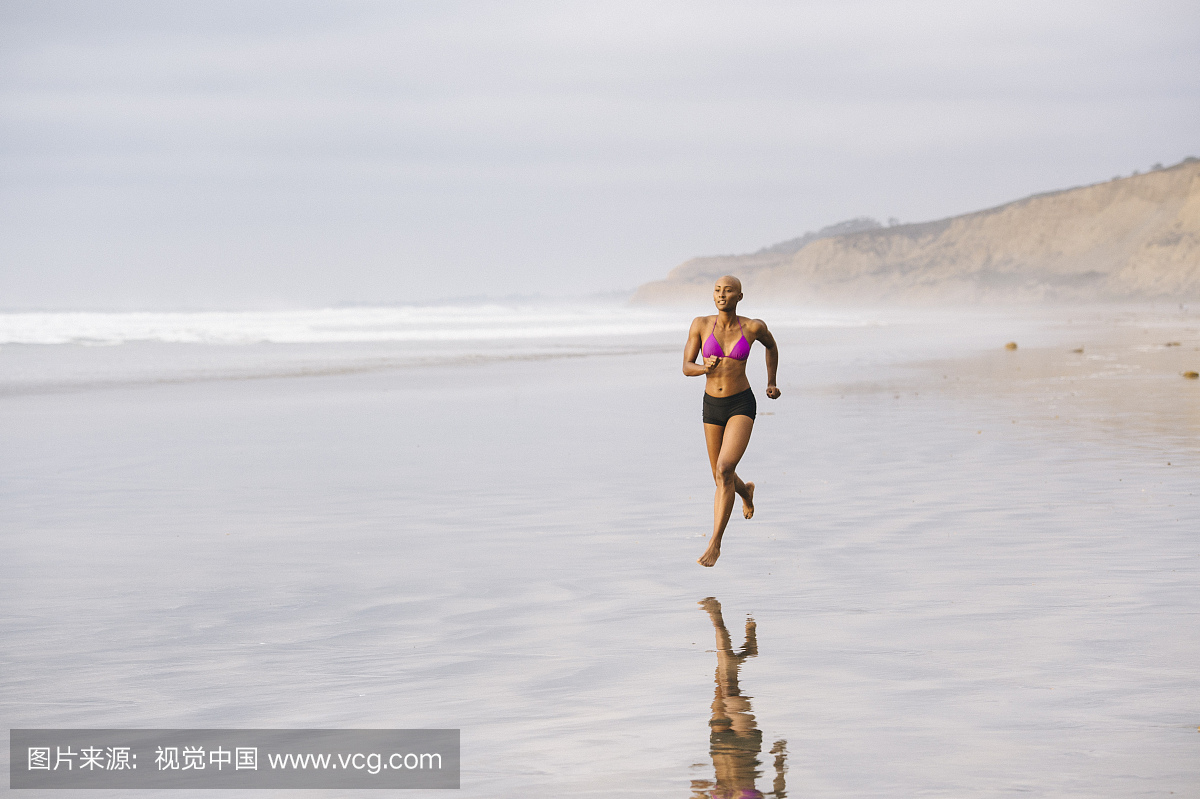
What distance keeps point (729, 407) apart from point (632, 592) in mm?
1783

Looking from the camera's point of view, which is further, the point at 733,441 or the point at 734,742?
the point at 733,441

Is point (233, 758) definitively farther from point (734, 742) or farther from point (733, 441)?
point (733, 441)

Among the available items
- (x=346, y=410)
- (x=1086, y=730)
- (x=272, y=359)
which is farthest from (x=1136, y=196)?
(x=1086, y=730)

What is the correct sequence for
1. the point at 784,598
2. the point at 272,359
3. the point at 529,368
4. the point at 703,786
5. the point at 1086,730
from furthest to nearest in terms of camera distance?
the point at 272,359 < the point at 529,368 < the point at 784,598 < the point at 1086,730 < the point at 703,786

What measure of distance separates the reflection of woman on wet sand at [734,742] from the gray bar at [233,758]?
905 mm

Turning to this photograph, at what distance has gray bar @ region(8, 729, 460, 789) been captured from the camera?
466 centimetres

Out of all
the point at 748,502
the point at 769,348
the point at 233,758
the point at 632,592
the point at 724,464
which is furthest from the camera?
the point at 748,502

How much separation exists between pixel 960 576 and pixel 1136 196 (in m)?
192

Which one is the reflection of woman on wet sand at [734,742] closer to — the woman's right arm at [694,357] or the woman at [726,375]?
the woman at [726,375]

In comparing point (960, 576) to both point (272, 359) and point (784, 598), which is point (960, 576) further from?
point (272, 359)

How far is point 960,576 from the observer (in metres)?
7.77

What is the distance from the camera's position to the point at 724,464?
8.70m

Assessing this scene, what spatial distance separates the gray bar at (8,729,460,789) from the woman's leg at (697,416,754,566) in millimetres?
3454

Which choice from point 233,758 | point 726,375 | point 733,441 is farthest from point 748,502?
point 233,758
